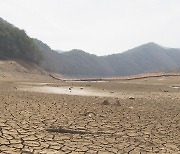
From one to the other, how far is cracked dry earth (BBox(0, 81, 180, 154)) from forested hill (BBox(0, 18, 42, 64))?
50.3 metres

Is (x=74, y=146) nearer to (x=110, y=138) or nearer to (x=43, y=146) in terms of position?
(x=43, y=146)

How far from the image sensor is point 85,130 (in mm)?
7082

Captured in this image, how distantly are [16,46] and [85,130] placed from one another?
184 feet

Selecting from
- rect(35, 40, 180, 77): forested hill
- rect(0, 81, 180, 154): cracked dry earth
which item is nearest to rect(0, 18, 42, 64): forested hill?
rect(35, 40, 180, 77): forested hill

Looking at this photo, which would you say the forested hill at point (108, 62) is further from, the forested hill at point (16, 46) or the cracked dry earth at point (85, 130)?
the cracked dry earth at point (85, 130)

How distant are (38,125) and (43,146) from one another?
5.66 feet

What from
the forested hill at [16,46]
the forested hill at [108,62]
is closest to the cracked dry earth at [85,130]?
the forested hill at [16,46]

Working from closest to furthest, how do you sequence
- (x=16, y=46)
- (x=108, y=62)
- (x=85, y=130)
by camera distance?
(x=85, y=130) < (x=16, y=46) < (x=108, y=62)

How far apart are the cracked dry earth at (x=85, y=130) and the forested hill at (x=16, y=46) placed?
5034cm

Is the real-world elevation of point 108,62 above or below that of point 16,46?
above

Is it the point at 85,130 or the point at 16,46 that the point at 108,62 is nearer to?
the point at 16,46

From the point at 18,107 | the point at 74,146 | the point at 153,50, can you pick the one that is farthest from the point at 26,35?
the point at 153,50

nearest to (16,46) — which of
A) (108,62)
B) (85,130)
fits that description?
(85,130)

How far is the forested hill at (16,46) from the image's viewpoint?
58.8 m
